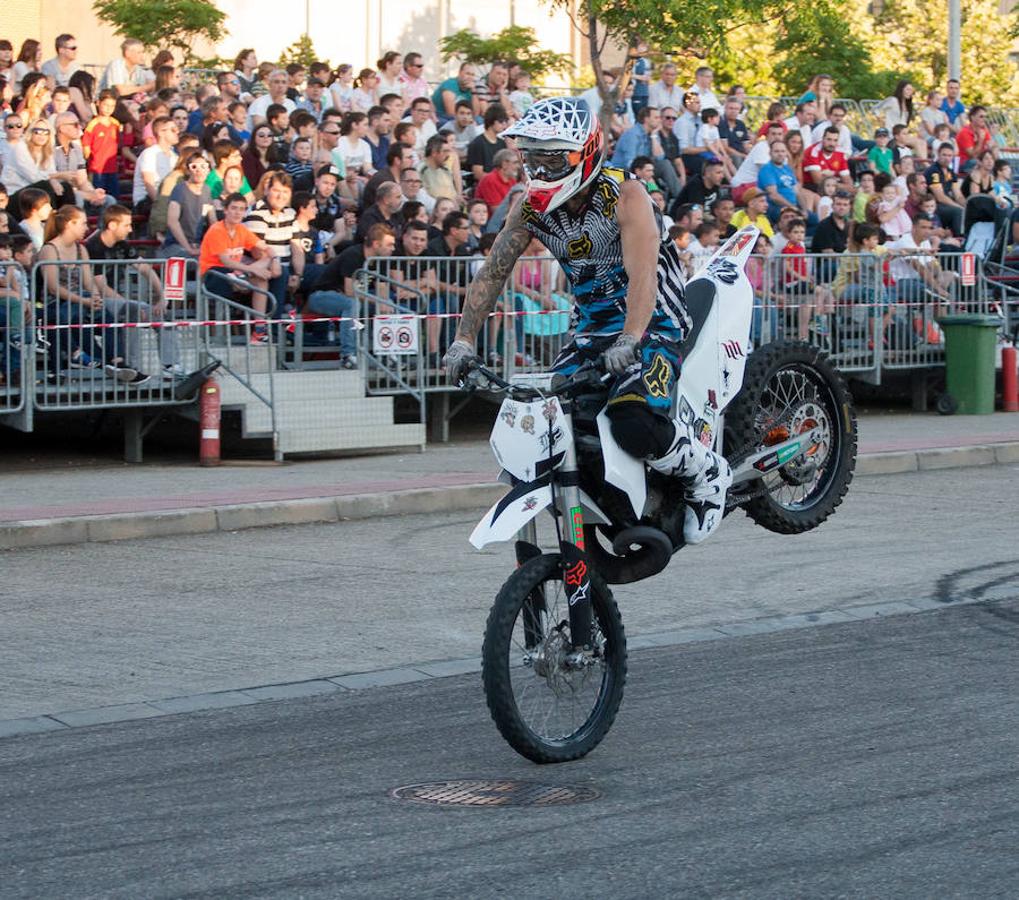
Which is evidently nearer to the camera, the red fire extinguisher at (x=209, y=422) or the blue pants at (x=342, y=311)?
the red fire extinguisher at (x=209, y=422)

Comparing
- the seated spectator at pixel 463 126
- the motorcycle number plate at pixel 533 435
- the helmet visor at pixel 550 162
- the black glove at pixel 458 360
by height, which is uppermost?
the seated spectator at pixel 463 126

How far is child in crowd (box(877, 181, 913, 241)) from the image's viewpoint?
852 inches

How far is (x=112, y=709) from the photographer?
7.66m

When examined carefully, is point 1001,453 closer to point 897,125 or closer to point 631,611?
point 631,611

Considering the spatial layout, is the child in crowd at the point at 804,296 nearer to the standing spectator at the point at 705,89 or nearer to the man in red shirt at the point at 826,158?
the man in red shirt at the point at 826,158

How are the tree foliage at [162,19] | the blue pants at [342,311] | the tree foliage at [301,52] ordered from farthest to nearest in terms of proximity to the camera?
the tree foliage at [301,52]
the tree foliage at [162,19]
the blue pants at [342,311]

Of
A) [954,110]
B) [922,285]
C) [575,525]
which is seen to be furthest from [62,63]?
[575,525]

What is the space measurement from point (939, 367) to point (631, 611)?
11990 millimetres

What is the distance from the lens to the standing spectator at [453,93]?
74.8ft

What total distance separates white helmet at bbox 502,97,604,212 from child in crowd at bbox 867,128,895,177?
18602 millimetres

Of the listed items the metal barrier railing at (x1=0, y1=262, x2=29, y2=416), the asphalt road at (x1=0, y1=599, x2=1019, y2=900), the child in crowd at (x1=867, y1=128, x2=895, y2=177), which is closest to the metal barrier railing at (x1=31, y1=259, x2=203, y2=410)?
the metal barrier railing at (x1=0, y1=262, x2=29, y2=416)

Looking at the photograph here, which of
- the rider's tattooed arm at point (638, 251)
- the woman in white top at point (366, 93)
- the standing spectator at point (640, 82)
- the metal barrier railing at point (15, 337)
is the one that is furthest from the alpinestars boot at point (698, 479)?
the standing spectator at point (640, 82)

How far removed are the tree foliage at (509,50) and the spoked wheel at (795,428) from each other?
75.8ft

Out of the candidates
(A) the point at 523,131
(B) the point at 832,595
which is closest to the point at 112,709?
(A) the point at 523,131
